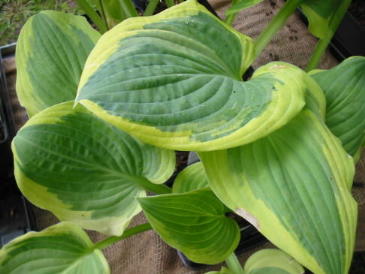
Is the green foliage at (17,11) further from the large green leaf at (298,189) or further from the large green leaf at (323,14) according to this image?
the large green leaf at (298,189)

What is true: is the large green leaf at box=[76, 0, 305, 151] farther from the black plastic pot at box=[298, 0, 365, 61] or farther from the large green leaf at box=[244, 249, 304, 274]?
the black plastic pot at box=[298, 0, 365, 61]

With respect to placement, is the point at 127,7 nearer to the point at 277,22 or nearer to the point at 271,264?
the point at 277,22

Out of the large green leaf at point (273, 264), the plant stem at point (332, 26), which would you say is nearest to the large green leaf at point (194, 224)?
the large green leaf at point (273, 264)

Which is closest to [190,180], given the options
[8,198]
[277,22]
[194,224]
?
[194,224]

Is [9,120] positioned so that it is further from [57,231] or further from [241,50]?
[241,50]

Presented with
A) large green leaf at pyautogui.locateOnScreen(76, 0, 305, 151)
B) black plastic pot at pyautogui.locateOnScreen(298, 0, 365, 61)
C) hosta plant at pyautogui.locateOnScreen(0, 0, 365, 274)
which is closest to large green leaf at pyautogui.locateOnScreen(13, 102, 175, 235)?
hosta plant at pyautogui.locateOnScreen(0, 0, 365, 274)

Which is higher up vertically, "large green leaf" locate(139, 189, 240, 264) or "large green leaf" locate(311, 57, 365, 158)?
"large green leaf" locate(311, 57, 365, 158)
